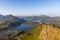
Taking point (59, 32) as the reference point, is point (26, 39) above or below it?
below

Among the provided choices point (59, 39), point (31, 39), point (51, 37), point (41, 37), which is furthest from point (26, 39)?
point (59, 39)

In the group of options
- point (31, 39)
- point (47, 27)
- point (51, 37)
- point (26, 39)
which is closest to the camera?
point (51, 37)

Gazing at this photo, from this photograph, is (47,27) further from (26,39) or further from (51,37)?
(26,39)

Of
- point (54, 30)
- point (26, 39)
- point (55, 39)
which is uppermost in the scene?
point (54, 30)

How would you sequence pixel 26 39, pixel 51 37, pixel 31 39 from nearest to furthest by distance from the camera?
pixel 51 37 < pixel 31 39 < pixel 26 39

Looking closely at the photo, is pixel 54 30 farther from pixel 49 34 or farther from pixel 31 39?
pixel 31 39

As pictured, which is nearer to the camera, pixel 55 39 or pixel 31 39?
pixel 55 39

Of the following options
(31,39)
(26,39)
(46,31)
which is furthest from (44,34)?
(26,39)

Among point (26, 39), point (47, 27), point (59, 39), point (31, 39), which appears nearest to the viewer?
point (59, 39)

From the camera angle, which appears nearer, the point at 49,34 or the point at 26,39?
the point at 49,34
